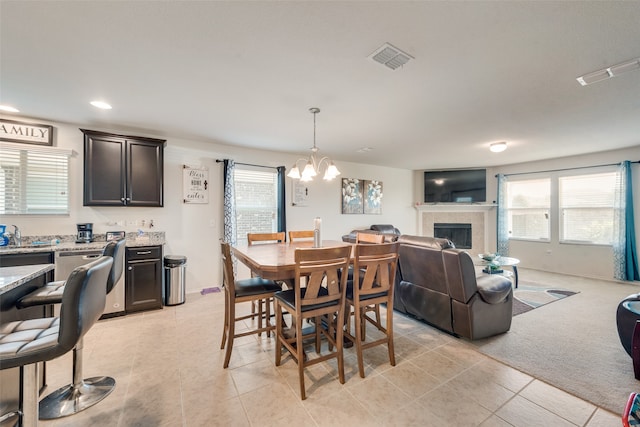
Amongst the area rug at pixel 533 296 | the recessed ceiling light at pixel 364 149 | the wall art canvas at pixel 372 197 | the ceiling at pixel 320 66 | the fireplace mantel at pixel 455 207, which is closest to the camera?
the ceiling at pixel 320 66

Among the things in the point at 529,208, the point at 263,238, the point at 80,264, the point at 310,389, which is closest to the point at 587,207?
the point at 529,208

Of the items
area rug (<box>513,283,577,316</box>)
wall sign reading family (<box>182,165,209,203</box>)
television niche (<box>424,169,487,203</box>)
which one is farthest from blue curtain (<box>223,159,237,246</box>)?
television niche (<box>424,169,487,203</box>)

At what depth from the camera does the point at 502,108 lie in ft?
10.0

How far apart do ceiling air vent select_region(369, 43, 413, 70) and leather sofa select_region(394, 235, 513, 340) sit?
1.72 meters

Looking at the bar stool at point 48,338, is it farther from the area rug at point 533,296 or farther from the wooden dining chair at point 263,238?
the area rug at point 533,296

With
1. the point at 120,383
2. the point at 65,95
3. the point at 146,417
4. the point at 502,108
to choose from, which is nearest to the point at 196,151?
the point at 65,95

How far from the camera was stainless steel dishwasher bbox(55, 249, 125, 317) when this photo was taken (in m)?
2.97

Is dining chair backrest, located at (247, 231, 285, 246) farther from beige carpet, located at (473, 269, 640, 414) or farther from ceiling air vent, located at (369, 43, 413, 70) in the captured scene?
beige carpet, located at (473, 269, 640, 414)

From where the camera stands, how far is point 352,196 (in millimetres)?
6203

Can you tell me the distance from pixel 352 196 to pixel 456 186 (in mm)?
3011

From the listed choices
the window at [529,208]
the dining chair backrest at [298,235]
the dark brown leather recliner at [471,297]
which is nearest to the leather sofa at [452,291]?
the dark brown leather recliner at [471,297]

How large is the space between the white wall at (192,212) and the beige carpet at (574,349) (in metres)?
3.72

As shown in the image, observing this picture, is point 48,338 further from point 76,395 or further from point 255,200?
point 255,200

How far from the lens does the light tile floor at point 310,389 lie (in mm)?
1670
